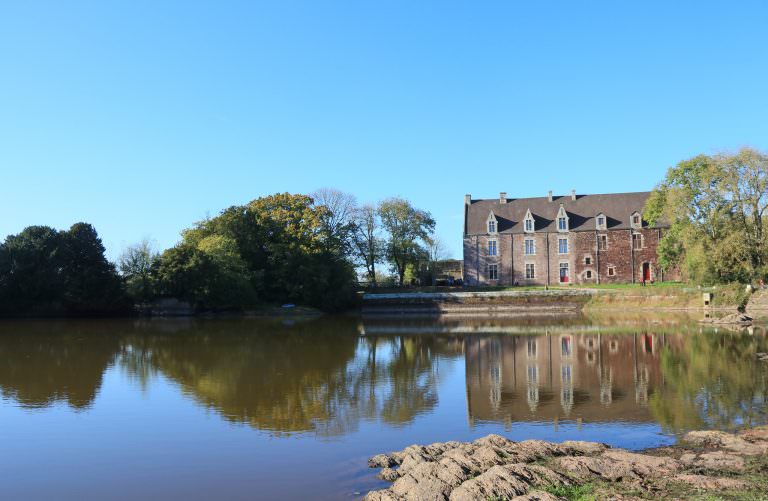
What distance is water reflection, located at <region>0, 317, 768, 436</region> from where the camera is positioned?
1274cm

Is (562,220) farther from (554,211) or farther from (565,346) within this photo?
(565,346)

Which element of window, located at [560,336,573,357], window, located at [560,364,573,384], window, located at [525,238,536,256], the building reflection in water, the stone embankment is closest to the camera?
the building reflection in water

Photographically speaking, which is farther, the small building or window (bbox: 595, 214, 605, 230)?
the small building

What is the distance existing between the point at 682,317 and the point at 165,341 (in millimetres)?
33101

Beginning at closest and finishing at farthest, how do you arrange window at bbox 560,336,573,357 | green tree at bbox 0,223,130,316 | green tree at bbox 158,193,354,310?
1. window at bbox 560,336,573,357
2. green tree at bbox 0,223,130,316
3. green tree at bbox 158,193,354,310

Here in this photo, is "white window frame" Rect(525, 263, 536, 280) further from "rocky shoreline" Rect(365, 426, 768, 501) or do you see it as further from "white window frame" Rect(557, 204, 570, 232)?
"rocky shoreline" Rect(365, 426, 768, 501)

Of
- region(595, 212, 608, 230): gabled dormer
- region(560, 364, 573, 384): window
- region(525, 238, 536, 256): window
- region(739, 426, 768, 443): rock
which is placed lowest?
region(560, 364, 573, 384): window

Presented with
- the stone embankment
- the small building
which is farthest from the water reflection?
the small building

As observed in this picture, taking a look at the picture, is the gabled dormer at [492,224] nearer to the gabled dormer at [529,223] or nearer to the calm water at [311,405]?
the gabled dormer at [529,223]

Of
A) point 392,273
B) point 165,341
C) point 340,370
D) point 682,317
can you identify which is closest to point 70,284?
point 165,341

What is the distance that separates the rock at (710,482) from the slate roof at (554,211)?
57.8 meters

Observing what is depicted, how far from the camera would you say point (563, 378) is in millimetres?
17344

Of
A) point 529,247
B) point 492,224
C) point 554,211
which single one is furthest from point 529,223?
point 492,224

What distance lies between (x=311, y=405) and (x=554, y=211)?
182 feet
